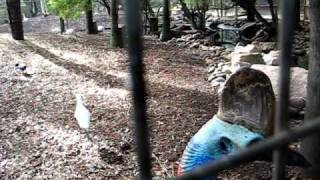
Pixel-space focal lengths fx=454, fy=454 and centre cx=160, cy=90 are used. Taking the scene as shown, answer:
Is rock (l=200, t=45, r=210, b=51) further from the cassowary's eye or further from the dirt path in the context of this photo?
the cassowary's eye

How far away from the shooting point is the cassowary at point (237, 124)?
292 centimetres

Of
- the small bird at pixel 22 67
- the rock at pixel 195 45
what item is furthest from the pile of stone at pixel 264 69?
the small bird at pixel 22 67

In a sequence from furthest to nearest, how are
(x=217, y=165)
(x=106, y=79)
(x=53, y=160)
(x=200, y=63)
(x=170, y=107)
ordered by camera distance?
1. (x=200, y=63)
2. (x=106, y=79)
3. (x=170, y=107)
4. (x=53, y=160)
5. (x=217, y=165)

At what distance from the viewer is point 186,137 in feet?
17.2

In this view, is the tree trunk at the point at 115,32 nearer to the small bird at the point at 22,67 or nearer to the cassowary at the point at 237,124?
the small bird at the point at 22,67

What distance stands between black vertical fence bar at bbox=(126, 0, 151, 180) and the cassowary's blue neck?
203 centimetres

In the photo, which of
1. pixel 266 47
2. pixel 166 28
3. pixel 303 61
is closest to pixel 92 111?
pixel 303 61

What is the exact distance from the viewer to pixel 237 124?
3.02 m

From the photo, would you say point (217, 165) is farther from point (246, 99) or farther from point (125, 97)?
point (125, 97)

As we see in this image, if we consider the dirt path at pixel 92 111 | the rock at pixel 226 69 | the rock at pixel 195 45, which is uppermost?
the rock at pixel 195 45

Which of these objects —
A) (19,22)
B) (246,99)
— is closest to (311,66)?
(246,99)

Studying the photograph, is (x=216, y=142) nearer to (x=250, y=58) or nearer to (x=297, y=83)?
(x=297, y=83)

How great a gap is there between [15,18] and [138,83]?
1234 centimetres

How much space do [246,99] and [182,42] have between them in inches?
392
